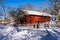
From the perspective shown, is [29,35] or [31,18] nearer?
[29,35]

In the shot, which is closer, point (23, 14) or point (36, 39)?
point (36, 39)

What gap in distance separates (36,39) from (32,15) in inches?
1073

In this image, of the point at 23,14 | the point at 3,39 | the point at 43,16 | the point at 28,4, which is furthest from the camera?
the point at 28,4

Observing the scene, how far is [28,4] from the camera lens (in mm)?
56250

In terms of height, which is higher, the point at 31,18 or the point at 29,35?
the point at 29,35

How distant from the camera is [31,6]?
5869 cm

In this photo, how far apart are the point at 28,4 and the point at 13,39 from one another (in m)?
49.4

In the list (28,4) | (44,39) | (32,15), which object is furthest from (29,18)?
(44,39)

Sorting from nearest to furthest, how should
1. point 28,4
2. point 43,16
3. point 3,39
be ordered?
point 3,39
point 43,16
point 28,4

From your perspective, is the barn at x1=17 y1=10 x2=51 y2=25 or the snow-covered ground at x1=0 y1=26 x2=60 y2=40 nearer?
the snow-covered ground at x1=0 y1=26 x2=60 y2=40

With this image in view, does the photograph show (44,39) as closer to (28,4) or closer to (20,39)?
(20,39)

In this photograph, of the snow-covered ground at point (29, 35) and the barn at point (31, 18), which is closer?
the snow-covered ground at point (29, 35)

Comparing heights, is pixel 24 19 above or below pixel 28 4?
below

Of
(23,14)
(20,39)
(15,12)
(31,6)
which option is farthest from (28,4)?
(20,39)
